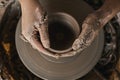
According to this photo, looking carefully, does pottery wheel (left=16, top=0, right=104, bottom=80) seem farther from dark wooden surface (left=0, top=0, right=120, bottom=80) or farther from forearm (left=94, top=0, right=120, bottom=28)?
forearm (left=94, top=0, right=120, bottom=28)

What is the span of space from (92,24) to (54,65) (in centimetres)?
59

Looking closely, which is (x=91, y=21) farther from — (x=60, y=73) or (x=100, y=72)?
(x=100, y=72)

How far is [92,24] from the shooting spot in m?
2.03

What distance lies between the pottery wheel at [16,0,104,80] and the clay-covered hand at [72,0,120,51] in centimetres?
43

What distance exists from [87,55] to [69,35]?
0.23m

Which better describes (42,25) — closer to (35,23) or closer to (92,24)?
(35,23)

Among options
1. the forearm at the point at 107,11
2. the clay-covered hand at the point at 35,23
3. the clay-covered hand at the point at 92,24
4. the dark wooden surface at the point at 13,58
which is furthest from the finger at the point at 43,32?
the dark wooden surface at the point at 13,58

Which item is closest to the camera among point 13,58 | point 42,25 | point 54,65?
point 42,25

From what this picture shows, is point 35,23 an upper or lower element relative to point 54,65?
upper

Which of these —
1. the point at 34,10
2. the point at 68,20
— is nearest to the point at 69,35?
the point at 68,20

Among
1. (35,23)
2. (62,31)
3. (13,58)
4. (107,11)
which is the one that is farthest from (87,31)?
(13,58)

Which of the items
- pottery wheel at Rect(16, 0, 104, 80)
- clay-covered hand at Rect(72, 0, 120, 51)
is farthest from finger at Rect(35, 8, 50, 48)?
pottery wheel at Rect(16, 0, 104, 80)

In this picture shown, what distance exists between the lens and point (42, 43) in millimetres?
2074

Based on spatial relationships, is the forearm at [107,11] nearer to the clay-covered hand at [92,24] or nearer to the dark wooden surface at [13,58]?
the clay-covered hand at [92,24]
